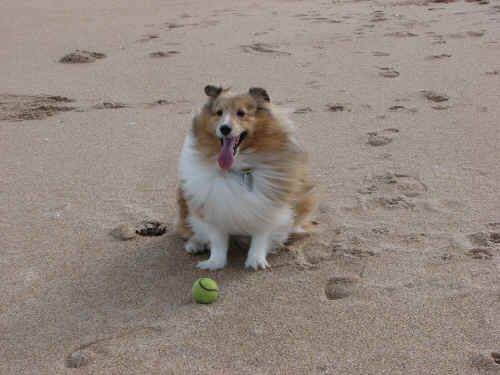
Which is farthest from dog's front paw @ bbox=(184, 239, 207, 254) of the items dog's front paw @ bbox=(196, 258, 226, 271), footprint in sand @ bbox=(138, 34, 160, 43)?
footprint in sand @ bbox=(138, 34, 160, 43)

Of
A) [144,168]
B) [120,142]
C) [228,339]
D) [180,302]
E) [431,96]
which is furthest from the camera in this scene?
[431,96]

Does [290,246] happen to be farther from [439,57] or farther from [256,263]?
[439,57]

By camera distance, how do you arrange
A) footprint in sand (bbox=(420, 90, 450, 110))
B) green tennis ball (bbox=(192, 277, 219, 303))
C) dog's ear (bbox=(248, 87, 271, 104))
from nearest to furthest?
green tennis ball (bbox=(192, 277, 219, 303))
dog's ear (bbox=(248, 87, 271, 104))
footprint in sand (bbox=(420, 90, 450, 110))

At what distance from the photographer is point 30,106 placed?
6.00 m

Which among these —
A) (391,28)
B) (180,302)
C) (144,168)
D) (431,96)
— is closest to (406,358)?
(180,302)

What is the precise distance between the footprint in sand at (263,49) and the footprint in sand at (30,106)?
253 centimetres

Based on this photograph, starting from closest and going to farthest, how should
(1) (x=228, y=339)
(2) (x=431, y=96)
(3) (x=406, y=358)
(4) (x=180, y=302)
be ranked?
(3) (x=406, y=358)
(1) (x=228, y=339)
(4) (x=180, y=302)
(2) (x=431, y=96)

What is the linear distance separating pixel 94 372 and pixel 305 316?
38.5 inches

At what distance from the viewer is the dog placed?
10.7 feet

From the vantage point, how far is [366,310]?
9.36ft

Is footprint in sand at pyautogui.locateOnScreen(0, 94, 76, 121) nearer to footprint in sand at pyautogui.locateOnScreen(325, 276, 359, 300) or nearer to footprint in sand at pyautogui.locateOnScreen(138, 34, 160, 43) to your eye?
footprint in sand at pyautogui.locateOnScreen(138, 34, 160, 43)

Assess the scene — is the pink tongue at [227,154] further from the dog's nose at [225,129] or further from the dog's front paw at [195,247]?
the dog's front paw at [195,247]

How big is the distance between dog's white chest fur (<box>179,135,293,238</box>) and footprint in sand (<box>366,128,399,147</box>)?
1845 millimetres

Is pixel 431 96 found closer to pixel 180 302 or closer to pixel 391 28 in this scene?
pixel 391 28
